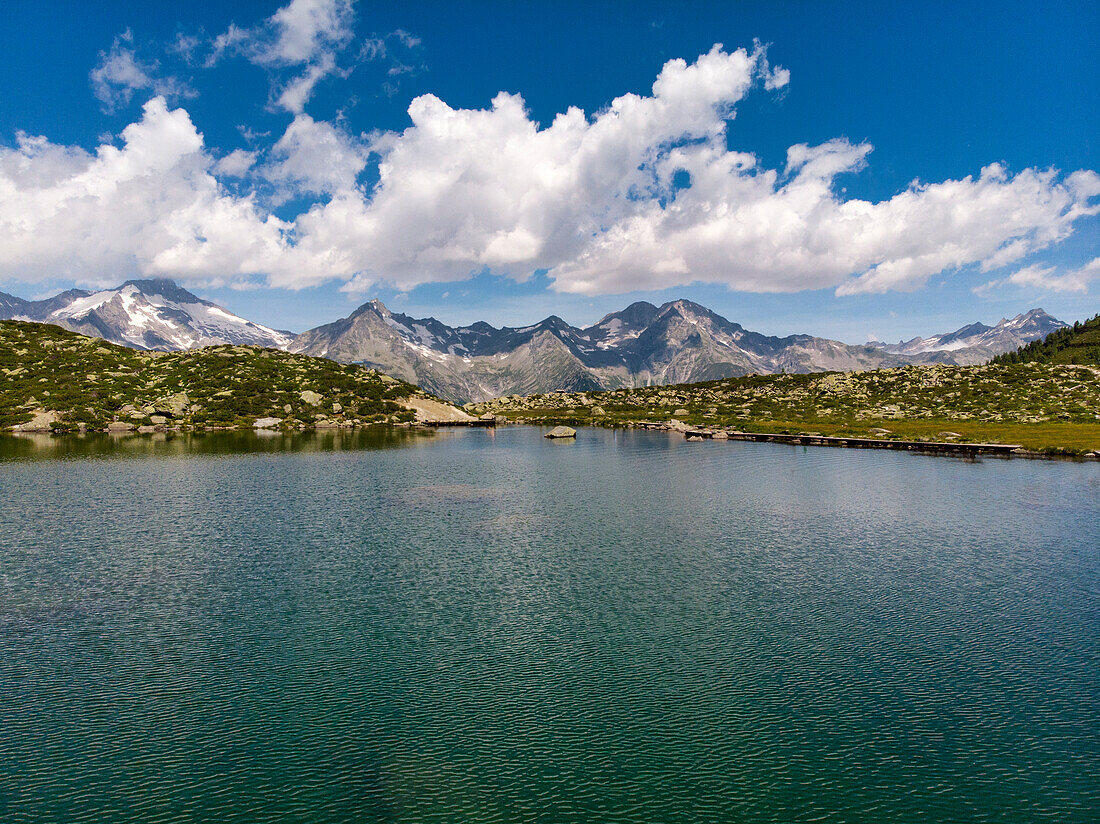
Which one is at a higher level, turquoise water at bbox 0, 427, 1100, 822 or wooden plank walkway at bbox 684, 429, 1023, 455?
wooden plank walkway at bbox 684, 429, 1023, 455

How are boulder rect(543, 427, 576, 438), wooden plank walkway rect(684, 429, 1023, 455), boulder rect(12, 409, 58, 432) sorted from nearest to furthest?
wooden plank walkway rect(684, 429, 1023, 455), boulder rect(12, 409, 58, 432), boulder rect(543, 427, 576, 438)

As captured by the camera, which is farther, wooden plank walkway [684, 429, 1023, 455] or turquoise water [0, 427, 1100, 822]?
wooden plank walkway [684, 429, 1023, 455]

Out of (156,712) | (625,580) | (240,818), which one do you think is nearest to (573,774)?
(240,818)

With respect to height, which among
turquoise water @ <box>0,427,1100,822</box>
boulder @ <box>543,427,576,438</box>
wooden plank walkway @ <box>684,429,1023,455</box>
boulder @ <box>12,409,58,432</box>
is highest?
boulder @ <box>12,409,58,432</box>

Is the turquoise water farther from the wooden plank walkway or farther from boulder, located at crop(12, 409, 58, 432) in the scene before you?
boulder, located at crop(12, 409, 58, 432)

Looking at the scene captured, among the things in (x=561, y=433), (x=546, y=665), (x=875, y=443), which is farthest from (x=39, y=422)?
(x=875, y=443)

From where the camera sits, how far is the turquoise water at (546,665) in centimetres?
2030

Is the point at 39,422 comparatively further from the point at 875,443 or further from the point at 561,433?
the point at 875,443

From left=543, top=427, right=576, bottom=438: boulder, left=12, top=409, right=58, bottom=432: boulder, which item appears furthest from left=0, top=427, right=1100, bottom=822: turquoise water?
left=12, top=409, right=58, bottom=432: boulder

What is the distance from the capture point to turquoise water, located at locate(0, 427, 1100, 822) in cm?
2030

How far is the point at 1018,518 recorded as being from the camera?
6306 centimetres

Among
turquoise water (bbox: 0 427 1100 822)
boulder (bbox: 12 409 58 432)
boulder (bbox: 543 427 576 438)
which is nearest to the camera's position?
turquoise water (bbox: 0 427 1100 822)

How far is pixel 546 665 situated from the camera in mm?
29516

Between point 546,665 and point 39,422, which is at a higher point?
point 39,422
